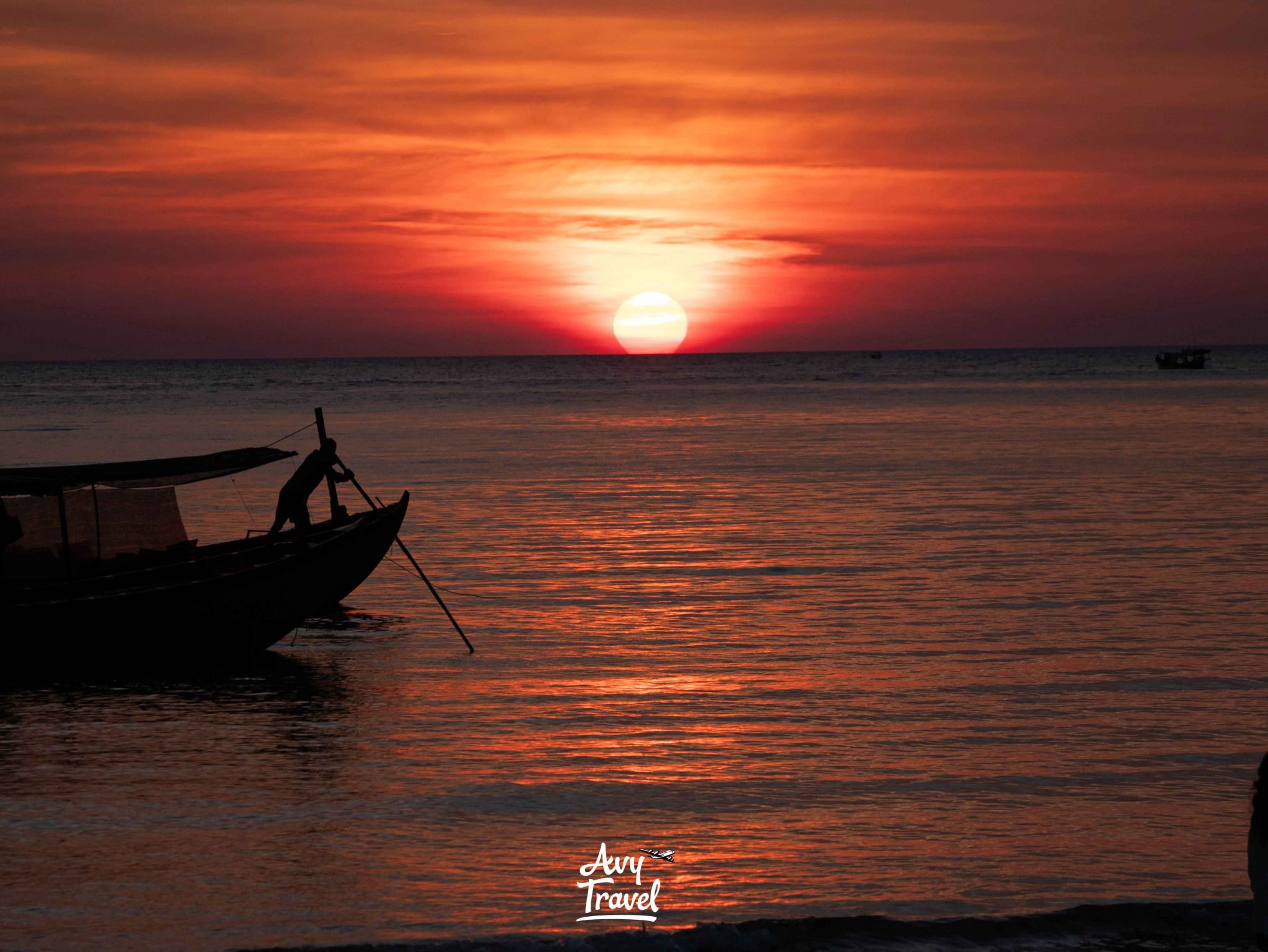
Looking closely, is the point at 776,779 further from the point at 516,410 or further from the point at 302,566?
the point at 516,410

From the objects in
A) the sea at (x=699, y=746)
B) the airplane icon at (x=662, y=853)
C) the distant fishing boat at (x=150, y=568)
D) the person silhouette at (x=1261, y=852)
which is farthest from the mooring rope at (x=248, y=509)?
the person silhouette at (x=1261, y=852)

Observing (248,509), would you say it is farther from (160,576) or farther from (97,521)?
(160,576)

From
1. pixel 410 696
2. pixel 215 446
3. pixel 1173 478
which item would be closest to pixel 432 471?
pixel 215 446

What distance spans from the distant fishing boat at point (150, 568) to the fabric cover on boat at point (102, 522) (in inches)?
0.6

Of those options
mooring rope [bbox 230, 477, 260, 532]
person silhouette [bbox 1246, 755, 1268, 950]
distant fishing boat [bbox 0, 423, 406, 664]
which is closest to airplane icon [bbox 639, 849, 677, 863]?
person silhouette [bbox 1246, 755, 1268, 950]

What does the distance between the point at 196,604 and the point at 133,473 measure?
2.46 m

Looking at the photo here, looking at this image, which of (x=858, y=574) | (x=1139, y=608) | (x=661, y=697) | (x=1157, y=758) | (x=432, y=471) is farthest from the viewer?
(x=432, y=471)

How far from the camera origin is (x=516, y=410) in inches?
3073

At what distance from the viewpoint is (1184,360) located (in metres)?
134

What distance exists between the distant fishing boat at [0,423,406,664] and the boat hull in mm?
14

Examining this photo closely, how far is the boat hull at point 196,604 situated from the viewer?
1373 centimetres

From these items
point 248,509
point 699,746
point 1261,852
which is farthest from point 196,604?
point 248,509

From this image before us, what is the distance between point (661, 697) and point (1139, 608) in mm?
7069
